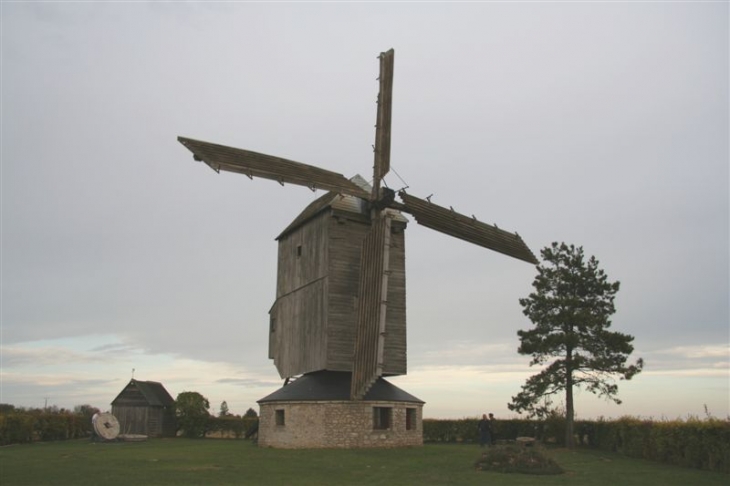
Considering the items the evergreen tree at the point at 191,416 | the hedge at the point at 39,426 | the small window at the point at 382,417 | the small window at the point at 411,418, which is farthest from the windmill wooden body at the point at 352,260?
the hedge at the point at 39,426

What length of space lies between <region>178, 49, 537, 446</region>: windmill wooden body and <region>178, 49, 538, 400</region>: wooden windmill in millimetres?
37

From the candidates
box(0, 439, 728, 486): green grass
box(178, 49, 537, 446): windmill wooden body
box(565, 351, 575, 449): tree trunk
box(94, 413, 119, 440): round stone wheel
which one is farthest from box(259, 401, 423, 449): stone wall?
box(94, 413, 119, 440): round stone wheel

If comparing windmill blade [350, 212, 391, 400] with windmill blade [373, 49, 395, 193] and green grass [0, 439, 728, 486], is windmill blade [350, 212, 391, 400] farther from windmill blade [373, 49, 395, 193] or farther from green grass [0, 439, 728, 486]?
green grass [0, 439, 728, 486]

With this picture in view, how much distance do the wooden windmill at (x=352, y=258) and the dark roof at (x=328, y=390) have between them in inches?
21.3

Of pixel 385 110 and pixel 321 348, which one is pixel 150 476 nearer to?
pixel 321 348

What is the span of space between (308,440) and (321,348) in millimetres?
3172

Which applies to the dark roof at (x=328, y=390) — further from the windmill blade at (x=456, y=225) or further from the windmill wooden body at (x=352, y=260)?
the windmill blade at (x=456, y=225)

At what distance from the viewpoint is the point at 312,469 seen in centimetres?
1630

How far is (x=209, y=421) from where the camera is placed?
120 feet

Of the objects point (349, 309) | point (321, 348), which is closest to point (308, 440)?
point (321, 348)

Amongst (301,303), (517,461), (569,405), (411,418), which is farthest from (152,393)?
(517,461)

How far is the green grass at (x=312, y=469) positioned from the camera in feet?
46.2

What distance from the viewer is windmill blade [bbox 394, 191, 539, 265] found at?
931 inches

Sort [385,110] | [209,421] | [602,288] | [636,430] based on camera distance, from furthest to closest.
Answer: [209,421] → [602,288] → [385,110] → [636,430]
